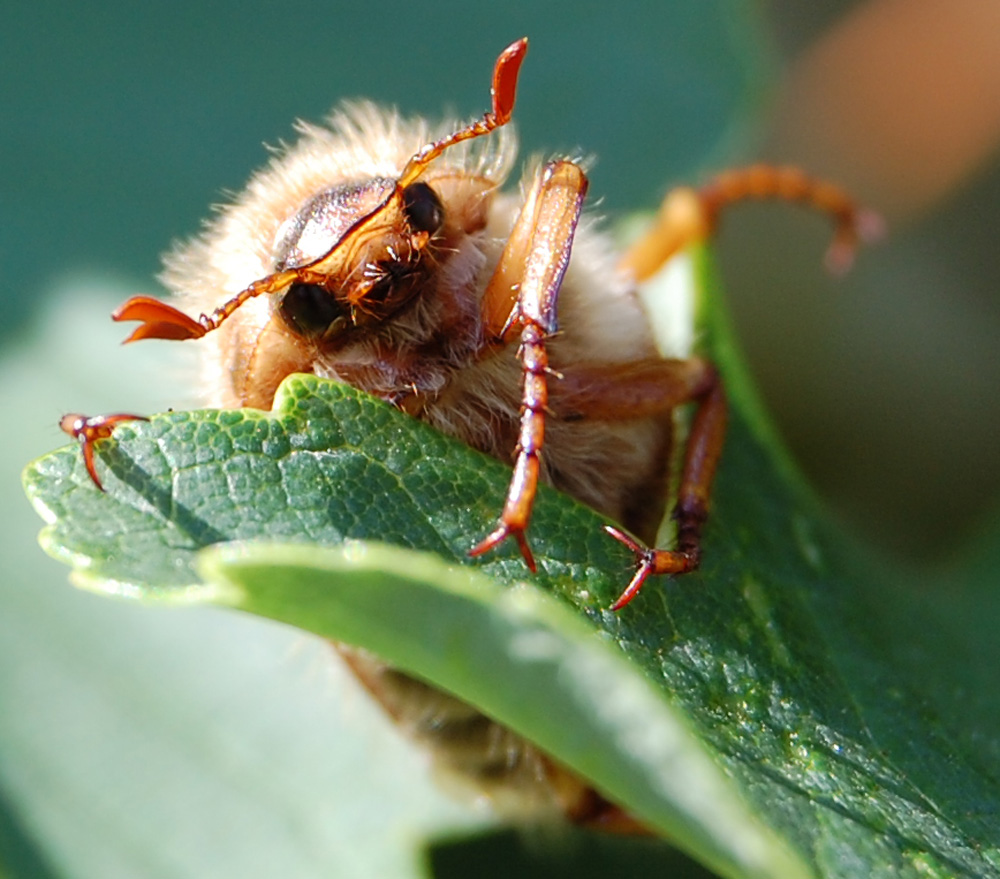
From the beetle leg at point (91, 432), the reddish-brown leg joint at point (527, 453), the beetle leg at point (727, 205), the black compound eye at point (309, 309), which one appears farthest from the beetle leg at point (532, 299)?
the beetle leg at point (727, 205)

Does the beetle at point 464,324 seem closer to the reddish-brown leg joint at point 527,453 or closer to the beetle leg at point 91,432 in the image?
the reddish-brown leg joint at point 527,453

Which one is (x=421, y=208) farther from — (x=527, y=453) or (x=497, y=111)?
(x=527, y=453)

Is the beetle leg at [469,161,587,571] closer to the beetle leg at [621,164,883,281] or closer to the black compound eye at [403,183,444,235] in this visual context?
the black compound eye at [403,183,444,235]

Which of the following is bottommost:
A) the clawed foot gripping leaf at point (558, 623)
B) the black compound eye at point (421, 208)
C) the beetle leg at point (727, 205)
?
the clawed foot gripping leaf at point (558, 623)

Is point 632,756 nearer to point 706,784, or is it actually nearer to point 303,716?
point 706,784

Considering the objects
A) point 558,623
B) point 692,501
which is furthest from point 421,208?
point 558,623
